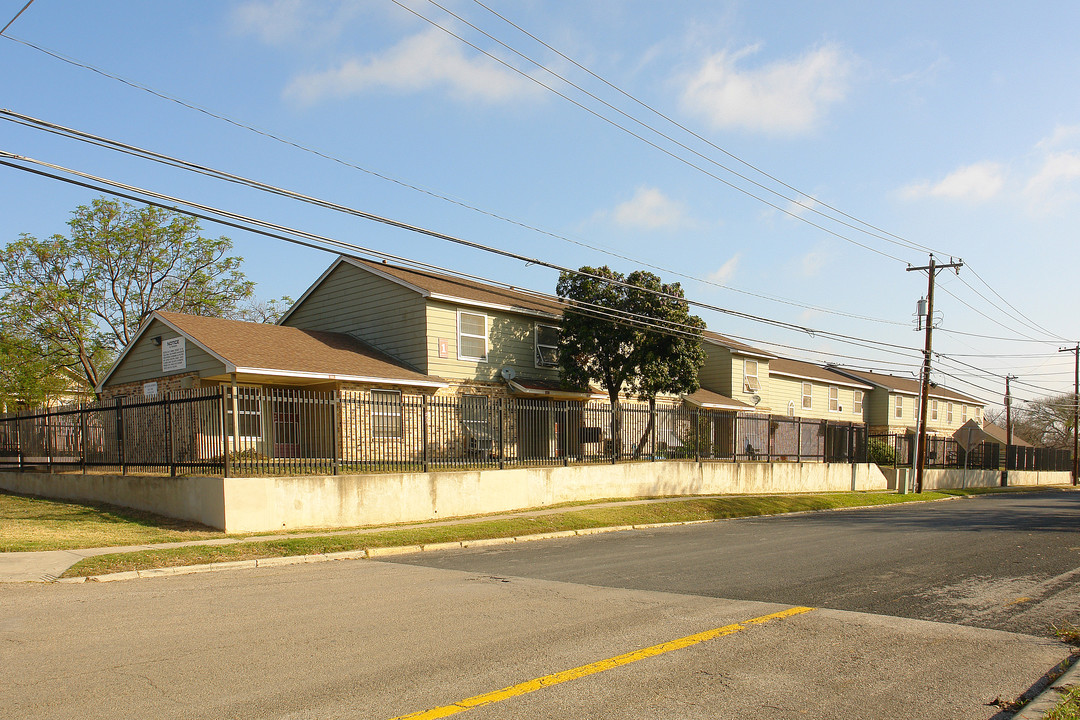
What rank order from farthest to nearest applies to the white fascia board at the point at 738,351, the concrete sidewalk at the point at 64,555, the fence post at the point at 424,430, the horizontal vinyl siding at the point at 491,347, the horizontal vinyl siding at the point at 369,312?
the white fascia board at the point at 738,351 < the horizontal vinyl siding at the point at 369,312 < the horizontal vinyl siding at the point at 491,347 < the fence post at the point at 424,430 < the concrete sidewalk at the point at 64,555

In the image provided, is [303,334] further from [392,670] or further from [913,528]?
[392,670]

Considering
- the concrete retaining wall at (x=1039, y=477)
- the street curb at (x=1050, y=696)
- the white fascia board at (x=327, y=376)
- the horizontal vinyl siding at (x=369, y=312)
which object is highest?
the horizontal vinyl siding at (x=369, y=312)

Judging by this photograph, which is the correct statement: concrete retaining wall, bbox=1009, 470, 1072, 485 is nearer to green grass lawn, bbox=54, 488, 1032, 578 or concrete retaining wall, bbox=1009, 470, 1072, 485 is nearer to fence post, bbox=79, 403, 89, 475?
green grass lawn, bbox=54, 488, 1032, 578

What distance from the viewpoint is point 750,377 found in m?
39.6

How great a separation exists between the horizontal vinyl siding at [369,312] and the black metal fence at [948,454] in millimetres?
22138

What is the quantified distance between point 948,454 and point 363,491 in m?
37.7

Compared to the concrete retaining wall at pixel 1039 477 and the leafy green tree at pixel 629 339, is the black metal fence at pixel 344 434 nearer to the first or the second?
the leafy green tree at pixel 629 339

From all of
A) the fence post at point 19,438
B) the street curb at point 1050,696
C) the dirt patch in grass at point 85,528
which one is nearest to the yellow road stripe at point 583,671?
the street curb at point 1050,696

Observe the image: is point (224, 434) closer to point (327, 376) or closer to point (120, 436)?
point (120, 436)

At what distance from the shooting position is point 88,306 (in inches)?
1426

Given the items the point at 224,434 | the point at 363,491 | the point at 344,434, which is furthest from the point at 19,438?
the point at 363,491

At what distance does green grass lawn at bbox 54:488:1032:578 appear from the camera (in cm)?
1162

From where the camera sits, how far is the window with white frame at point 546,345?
28.0 m

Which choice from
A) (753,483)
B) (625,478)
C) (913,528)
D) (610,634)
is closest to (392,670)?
(610,634)
